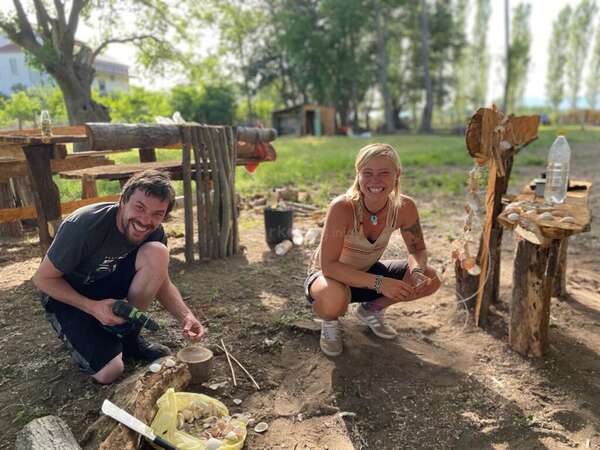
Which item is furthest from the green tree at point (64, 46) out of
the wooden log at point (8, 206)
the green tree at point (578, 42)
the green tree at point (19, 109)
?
the green tree at point (578, 42)

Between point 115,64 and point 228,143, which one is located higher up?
point 115,64

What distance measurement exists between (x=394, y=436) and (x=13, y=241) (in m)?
5.12

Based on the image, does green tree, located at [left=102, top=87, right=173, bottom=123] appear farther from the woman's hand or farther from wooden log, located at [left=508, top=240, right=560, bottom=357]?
wooden log, located at [left=508, top=240, right=560, bottom=357]

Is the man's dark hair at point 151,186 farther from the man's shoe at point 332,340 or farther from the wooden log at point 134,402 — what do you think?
the man's shoe at point 332,340

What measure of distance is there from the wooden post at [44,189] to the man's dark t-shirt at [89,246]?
1.99 metres

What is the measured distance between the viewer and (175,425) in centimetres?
208

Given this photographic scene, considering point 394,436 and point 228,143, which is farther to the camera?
point 228,143

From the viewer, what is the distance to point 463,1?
40875 mm

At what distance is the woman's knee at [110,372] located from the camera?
7.82 ft

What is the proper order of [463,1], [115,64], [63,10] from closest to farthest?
[63,10], [115,64], [463,1]

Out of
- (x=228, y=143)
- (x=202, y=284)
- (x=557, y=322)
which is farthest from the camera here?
(x=228, y=143)

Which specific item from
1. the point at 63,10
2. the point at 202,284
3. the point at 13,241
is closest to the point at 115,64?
the point at 63,10

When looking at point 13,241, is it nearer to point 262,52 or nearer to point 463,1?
point 262,52

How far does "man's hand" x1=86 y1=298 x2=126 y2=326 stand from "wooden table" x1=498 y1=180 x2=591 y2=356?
2.30 meters
